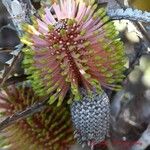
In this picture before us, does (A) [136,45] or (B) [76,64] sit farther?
(A) [136,45]

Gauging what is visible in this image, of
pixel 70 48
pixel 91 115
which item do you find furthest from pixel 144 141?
pixel 70 48

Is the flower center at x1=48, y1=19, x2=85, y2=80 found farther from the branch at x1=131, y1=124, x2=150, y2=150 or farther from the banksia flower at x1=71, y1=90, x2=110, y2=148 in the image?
the branch at x1=131, y1=124, x2=150, y2=150

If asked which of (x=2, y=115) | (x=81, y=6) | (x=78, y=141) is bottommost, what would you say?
(x=78, y=141)

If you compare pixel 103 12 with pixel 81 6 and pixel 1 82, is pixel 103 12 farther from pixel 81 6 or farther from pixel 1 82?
pixel 1 82

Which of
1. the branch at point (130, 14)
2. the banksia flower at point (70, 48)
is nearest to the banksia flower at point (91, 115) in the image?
the banksia flower at point (70, 48)

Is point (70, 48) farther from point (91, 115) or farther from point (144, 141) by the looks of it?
point (144, 141)

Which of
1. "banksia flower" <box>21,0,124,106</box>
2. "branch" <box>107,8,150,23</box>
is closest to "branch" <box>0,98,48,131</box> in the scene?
"banksia flower" <box>21,0,124,106</box>

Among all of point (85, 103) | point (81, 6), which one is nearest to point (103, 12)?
point (81, 6)
